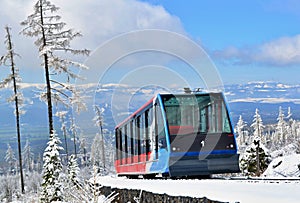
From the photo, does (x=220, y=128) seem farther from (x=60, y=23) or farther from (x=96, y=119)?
(x=96, y=119)

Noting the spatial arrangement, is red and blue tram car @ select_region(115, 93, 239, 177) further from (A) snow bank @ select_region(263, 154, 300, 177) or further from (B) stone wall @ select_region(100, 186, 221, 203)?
(A) snow bank @ select_region(263, 154, 300, 177)

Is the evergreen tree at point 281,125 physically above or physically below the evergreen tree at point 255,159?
above

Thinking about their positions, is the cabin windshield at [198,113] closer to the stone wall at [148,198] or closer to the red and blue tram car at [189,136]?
the red and blue tram car at [189,136]

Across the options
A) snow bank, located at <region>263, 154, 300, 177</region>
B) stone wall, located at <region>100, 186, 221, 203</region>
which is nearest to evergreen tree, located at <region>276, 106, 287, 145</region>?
snow bank, located at <region>263, 154, 300, 177</region>

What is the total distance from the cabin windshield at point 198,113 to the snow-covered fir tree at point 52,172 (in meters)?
5.43

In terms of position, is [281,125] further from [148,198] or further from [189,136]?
[148,198]

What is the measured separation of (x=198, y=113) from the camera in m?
15.5

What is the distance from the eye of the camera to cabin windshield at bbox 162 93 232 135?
50.0 feet

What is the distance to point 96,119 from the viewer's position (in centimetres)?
6084

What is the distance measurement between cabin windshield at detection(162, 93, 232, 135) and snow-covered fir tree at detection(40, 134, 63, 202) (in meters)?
5.43

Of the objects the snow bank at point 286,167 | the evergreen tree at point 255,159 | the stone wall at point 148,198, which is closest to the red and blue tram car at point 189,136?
the stone wall at point 148,198

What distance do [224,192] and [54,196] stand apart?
12189mm

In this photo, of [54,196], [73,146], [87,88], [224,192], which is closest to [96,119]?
[73,146]

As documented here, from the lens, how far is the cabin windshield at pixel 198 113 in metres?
15.2
